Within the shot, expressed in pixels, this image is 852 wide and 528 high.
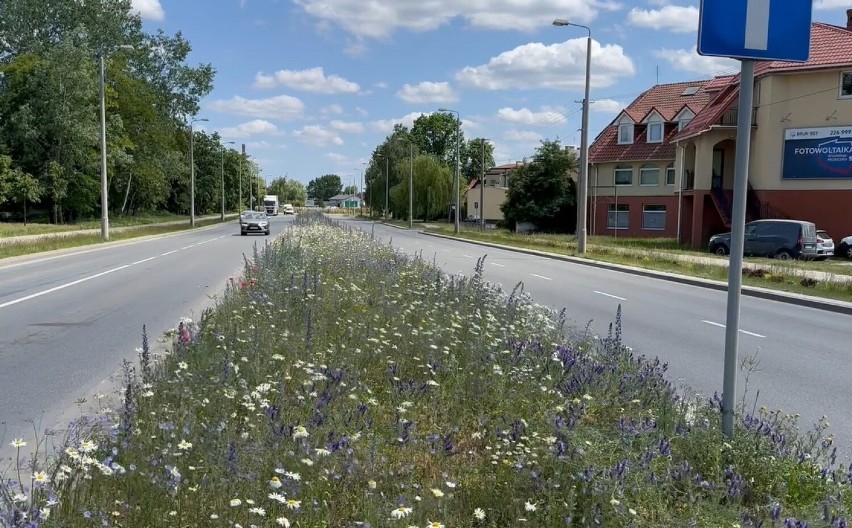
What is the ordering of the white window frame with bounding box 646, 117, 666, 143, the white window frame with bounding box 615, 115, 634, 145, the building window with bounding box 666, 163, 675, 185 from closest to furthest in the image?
1. the building window with bounding box 666, 163, 675, 185
2. the white window frame with bounding box 646, 117, 666, 143
3. the white window frame with bounding box 615, 115, 634, 145

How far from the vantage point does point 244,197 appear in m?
136

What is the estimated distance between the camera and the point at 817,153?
3659 centimetres

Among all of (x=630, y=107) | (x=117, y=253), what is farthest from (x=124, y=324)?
(x=630, y=107)

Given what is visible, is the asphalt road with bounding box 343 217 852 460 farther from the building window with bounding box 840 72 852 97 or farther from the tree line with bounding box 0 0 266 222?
the tree line with bounding box 0 0 266 222

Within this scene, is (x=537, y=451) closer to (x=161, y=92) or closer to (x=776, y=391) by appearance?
(x=776, y=391)

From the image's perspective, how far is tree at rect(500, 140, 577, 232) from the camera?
56.0 metres

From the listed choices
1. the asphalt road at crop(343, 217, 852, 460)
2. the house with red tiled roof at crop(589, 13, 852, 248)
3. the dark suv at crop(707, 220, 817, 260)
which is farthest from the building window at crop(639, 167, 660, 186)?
the asphalt road at crop(343, 217, 852, 460)

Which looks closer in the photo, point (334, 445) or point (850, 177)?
point (334, 445)

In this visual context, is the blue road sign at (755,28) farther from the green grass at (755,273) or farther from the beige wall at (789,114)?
the beige wall at (789,114)

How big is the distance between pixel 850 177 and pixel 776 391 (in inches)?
1346

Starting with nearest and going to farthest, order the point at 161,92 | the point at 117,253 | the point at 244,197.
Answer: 1. the point at 117,253
2. the point at 161,92
3. the point at 244,197

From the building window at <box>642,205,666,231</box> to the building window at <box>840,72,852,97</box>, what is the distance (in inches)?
694

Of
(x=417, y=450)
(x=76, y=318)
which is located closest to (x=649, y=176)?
(x=76, y=318)

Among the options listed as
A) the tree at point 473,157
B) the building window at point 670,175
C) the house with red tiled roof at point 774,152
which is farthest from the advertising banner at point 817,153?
the tree at point 473,157
